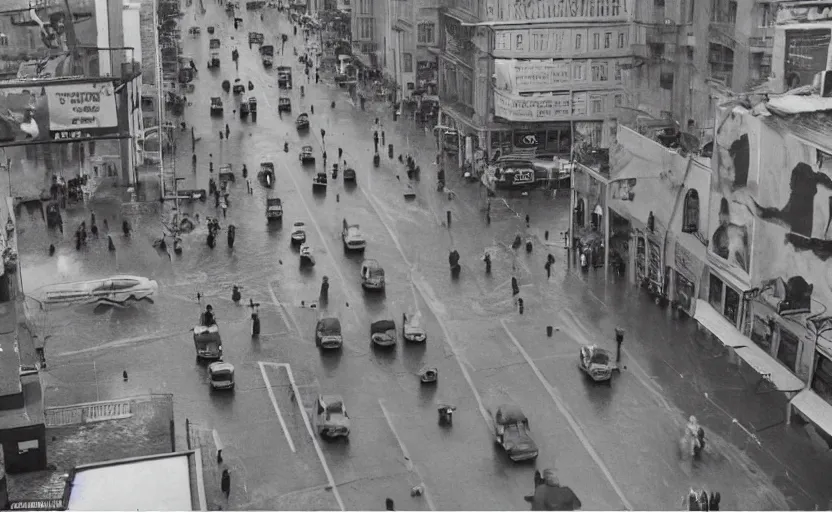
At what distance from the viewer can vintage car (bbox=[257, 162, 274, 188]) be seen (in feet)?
332

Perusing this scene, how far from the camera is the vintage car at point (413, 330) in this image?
6538cm

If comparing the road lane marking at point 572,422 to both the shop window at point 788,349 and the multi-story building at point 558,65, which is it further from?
the multi-story building at point 558,65

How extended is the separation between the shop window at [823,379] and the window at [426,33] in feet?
276

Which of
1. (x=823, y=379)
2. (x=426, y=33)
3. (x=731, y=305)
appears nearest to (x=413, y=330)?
(x=731, y=305)

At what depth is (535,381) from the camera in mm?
60219

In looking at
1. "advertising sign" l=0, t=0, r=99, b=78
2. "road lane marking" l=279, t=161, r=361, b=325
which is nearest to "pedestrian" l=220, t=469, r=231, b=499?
"road lane marking" l=279, t=161, r=361, b=325

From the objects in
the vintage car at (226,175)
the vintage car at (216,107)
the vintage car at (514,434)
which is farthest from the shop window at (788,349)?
the vintage car at (216,107)

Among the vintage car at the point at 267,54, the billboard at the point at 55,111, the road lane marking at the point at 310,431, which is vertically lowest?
the road lane marking at the point at 310,431

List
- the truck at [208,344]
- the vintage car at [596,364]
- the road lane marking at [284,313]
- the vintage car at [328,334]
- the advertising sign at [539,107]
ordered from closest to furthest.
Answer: the vintage car at [596,364], the truck at [208,344], the vintage car at [328,334], the road lane marking at [284,313], the advertising sign at [539,107]

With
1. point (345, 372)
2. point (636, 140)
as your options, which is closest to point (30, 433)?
point (345, 372)

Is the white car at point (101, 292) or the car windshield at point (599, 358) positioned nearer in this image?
the car windshield at point (599, 358)

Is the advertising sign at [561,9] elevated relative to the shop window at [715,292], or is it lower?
elevated

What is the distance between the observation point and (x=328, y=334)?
64.9 meters

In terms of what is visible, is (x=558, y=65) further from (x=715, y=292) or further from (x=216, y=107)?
(x=216, y=107)
